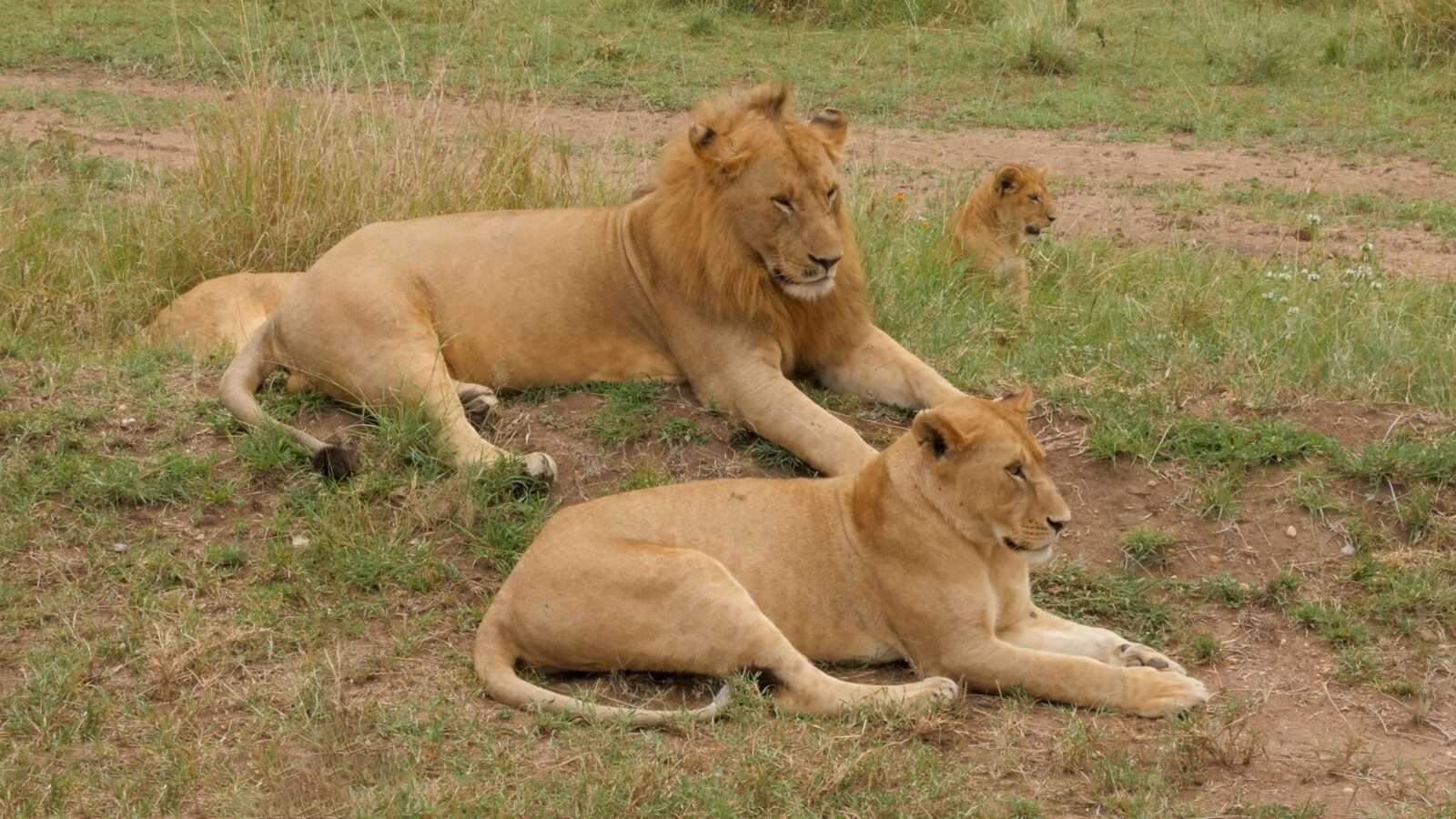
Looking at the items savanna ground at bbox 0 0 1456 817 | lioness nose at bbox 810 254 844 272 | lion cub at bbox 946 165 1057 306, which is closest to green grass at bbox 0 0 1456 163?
savanna ground at bbox 0 0 1456 817

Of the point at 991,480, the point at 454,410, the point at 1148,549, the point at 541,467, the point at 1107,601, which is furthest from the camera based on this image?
the point at 454,410

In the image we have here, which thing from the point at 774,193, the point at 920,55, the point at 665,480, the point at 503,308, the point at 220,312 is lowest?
the point at 920,55

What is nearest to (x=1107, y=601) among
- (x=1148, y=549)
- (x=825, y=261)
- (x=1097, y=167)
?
Answer: (x=1148, y=549)

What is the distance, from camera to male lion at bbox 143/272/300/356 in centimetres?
611

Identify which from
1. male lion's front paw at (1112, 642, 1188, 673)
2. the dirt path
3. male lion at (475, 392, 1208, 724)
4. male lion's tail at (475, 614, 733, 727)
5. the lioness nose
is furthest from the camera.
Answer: the dirt path

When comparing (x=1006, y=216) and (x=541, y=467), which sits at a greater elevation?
(x=541, y=467)

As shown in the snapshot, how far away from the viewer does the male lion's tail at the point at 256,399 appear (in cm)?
484

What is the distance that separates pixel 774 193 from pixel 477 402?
0.96m

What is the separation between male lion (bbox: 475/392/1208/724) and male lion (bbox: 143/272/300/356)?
2.37 metres

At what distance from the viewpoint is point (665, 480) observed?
193 inches

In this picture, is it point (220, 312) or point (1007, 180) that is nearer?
point (220, 312)

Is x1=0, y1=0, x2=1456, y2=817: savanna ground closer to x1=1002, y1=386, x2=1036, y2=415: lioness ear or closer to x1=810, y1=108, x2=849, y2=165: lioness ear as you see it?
x1=1002, y1=386, x2=1036, y2=415: lioness ear

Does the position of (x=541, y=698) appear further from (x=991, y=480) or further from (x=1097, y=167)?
(x=1097, y=167)

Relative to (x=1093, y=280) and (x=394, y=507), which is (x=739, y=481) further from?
(x=1093, y=280)
